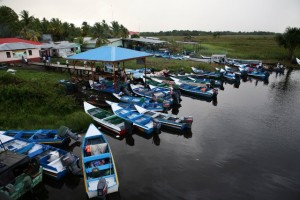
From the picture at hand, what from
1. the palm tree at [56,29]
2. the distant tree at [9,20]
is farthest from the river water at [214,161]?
the distant tree at [9,20]

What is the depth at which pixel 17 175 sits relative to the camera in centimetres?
1125

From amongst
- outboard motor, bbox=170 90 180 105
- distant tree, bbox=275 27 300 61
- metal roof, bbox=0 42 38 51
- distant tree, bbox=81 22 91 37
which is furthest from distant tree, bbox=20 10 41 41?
distant tree, bbox=275 27 300 61

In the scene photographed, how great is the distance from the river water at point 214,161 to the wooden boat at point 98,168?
1.23 m

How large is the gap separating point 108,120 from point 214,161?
940 centimetres

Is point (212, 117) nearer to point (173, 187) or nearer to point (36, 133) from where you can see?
point (173, 187)

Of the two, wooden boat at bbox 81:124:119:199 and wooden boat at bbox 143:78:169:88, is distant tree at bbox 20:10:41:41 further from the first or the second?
wooden boat at bbox 81:124:119:199

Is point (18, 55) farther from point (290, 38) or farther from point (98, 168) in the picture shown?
point (290, 38)

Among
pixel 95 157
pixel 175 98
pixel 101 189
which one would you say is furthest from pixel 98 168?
pixel 175 98

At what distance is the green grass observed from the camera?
60.6 ft

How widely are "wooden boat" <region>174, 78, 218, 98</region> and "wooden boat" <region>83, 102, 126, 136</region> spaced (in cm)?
1401

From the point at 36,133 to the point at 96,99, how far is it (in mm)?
9616

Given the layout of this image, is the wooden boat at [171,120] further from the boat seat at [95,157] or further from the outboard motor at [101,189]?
the outboard motor at [101,189]

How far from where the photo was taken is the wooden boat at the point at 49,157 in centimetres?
1250

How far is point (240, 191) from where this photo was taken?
1225 centimetres
